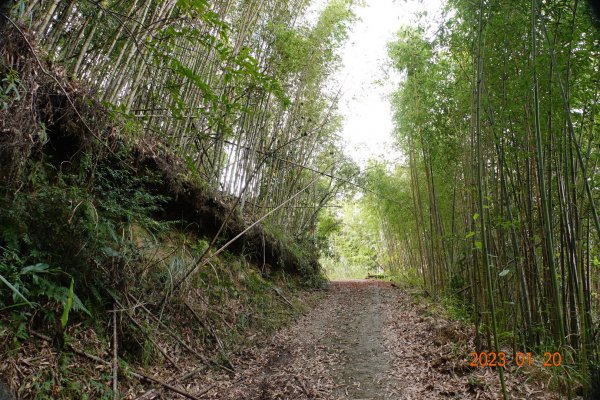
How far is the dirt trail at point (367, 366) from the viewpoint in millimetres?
2775

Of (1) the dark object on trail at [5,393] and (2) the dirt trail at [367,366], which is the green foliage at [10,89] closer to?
(1) the dark object on trail at [5,393]

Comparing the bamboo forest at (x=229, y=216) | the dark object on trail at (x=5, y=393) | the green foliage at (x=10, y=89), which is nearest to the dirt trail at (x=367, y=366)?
→ the bamboo forest at (x=229, y=216)

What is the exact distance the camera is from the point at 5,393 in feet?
5.42

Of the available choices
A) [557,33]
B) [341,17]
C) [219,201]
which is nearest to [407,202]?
[341,17]

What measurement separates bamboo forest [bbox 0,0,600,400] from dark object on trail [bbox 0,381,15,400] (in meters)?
0.01

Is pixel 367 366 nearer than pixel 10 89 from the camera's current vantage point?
No

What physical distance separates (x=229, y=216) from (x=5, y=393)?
1.70 m

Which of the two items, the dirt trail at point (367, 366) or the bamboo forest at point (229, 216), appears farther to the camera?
the dirt trail at point (367, 366)

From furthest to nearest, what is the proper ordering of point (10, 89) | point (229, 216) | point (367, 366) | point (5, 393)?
point (367, 366)
point (229, 216)
point (10, 89)
point (5, 393)

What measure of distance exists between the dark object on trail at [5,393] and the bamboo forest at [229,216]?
0.01 meters

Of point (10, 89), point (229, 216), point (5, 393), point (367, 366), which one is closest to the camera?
point (5, 393)
